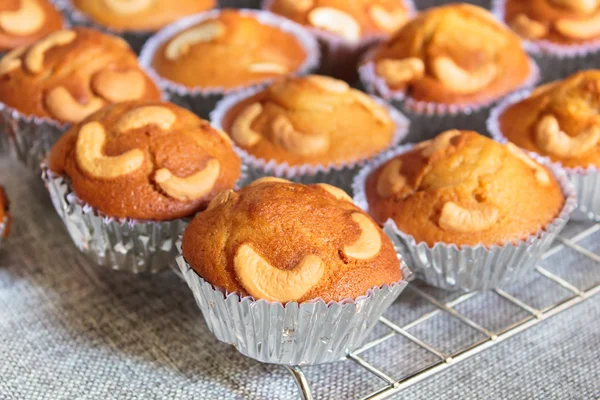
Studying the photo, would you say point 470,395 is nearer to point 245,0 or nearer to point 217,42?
point 217,42

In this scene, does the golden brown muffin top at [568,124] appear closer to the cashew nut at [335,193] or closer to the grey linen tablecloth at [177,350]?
the grey linen tablecloth at [177,350]

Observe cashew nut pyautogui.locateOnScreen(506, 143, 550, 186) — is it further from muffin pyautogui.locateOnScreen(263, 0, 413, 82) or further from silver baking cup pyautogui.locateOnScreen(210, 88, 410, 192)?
muffin pyautogui.locateOnScreen(263, 0, 413, 82)

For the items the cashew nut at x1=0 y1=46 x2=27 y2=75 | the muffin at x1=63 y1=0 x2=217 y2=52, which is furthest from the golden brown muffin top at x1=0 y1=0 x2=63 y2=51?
the cashew nut at x1=0 y1=46 x2=27 y2=75

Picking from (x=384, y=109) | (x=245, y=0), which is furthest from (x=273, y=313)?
(x=245, y=0)

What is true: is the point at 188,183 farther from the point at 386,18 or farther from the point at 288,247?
the point at 386,18

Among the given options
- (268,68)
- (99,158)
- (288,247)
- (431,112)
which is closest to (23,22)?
(268,68)

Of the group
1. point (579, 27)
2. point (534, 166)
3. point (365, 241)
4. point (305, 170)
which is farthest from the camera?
point (579, 27)
